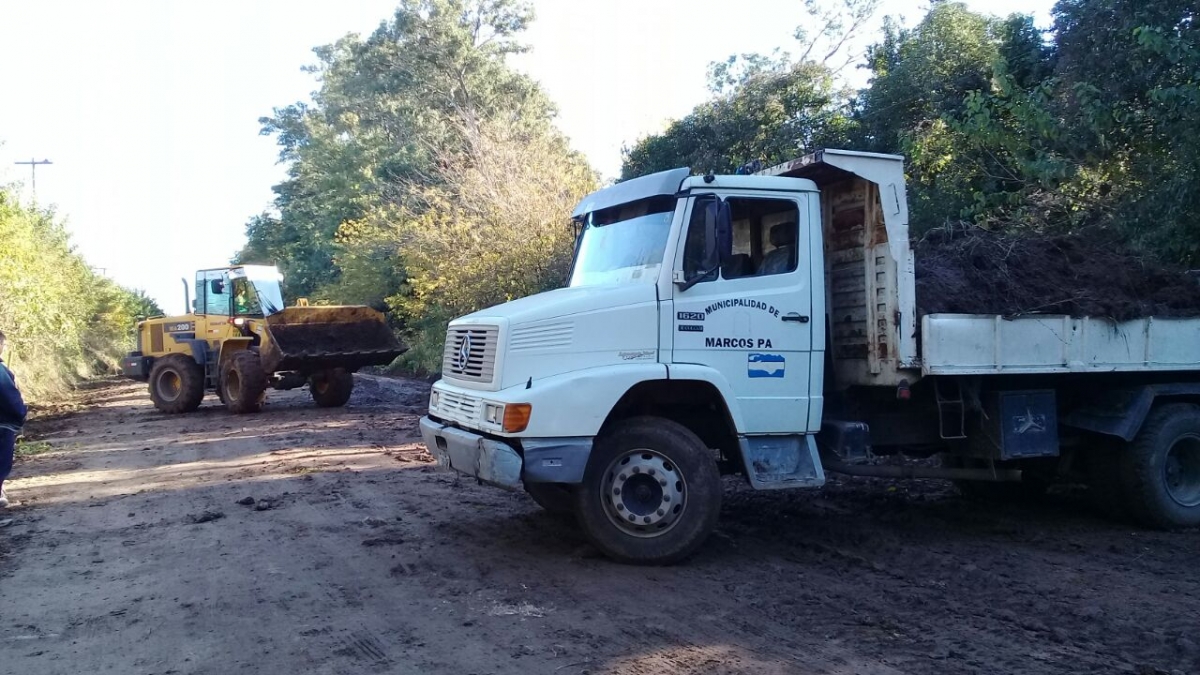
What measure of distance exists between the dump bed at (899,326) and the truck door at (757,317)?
566mm

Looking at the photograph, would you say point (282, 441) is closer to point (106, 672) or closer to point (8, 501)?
point (8, 501)

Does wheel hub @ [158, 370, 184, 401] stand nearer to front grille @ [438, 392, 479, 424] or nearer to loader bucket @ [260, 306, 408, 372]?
loader bucket @ [260, 306, 408, 372]

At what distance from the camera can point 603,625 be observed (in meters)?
5.25

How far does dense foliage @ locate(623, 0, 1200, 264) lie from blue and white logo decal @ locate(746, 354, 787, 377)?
498cm

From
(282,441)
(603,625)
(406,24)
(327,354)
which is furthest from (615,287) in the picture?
(406,24)

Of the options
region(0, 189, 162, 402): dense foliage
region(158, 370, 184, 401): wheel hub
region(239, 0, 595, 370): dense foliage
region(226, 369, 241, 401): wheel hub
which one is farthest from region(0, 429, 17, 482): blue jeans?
region(0, 189, 162, 402): dense foliage

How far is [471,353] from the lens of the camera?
6.88m

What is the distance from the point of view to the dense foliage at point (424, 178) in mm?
21906

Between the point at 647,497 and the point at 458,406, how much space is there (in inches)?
60.8

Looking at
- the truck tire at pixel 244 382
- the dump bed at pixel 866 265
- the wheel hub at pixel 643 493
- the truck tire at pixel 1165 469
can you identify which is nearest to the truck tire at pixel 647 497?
the wheel hub at pixel 643 493

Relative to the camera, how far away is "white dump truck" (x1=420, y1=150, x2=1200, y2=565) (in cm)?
639

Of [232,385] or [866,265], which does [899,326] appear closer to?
[866,265]

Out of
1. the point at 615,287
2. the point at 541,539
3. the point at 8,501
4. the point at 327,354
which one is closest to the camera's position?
the point at 615,287

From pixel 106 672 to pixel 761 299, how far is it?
4.62 metres
